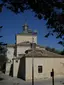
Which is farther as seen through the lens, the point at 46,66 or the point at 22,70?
the point at 22,70

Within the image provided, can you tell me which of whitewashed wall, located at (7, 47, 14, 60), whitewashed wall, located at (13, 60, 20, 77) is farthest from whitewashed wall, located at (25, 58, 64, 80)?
whitewashed wall, located at (7, 47, 14, 60)

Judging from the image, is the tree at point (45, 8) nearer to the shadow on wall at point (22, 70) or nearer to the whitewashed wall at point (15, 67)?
the shadow on wall at point (22, 70)

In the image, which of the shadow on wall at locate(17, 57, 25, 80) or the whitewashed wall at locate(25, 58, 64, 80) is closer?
the whitewashed wall at locate(25, 58, 64, 80)

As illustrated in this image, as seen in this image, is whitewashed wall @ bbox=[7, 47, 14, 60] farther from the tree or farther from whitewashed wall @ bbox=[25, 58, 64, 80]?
the tree

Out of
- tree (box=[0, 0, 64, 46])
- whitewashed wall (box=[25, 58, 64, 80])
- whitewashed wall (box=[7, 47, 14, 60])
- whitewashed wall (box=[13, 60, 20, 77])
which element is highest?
tree (box=[0, 0, 64, 46])

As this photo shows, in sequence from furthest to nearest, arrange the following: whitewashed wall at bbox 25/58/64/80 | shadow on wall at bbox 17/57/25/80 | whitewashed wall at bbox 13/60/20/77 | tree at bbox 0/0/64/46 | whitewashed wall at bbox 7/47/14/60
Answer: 1. whitewashed wall at bbox 7/47/14/60
2. whitewashed wall at bbox 13/60/20/77
3. shadow on wall at bbox 17/57/25/80
4. whitewashed wall at bbox 25/58/64/80
5. tree at bbox 0/0/64/46

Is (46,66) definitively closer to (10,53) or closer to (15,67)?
(15,67)

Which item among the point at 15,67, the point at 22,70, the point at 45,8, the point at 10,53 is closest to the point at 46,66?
the point at 22,70

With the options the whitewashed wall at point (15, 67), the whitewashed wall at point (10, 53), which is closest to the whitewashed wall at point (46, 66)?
the whitewashed wall at point (15, 67)

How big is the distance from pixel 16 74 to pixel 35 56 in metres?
8.90

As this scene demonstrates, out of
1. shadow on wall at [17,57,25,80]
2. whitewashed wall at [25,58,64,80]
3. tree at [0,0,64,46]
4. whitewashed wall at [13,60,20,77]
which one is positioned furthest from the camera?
whitewashed wall at [13,60,20,77]

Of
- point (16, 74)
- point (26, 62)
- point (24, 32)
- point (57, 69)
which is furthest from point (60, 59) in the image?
point (24, 32)

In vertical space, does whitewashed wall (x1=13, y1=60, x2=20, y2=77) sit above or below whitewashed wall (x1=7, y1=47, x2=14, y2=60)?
above

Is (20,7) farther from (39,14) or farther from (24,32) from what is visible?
(24,32)
